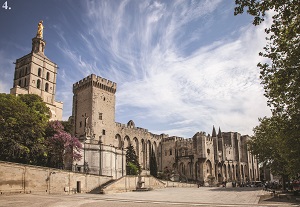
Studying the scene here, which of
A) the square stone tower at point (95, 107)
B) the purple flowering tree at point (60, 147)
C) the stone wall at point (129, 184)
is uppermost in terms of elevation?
the square stone tower at point (95, 107)

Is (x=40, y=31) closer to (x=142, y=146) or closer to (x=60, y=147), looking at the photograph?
(x=142, y=146)

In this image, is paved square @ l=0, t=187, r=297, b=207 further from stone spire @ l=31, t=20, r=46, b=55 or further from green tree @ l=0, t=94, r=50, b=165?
stone spire @ l=31, t=20, r=46, b=55

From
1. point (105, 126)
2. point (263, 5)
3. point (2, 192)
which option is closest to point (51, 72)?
point (105, 126)

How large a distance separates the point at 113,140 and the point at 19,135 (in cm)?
2380

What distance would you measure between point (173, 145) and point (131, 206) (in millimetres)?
47991

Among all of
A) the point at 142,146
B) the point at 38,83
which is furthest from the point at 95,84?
the point at 142,146

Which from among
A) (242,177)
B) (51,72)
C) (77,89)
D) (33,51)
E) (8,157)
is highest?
(33,51)

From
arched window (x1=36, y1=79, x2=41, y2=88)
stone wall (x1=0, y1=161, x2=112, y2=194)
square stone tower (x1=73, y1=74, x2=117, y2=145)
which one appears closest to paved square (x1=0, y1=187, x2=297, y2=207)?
stone wall (x1=0, y1=161, x2=112, y2=194)

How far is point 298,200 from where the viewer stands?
60.1 ft

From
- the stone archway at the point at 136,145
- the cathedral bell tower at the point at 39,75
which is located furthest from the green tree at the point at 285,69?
the cathedral bell tower at the point at 39,75

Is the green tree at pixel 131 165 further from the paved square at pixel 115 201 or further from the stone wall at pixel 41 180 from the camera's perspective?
the paved square at pixel 115 201

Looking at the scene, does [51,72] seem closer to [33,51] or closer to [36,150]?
[33,51]

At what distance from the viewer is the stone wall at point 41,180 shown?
20.0 meters

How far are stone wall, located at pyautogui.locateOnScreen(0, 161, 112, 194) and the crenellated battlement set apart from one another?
20992 millimetres
